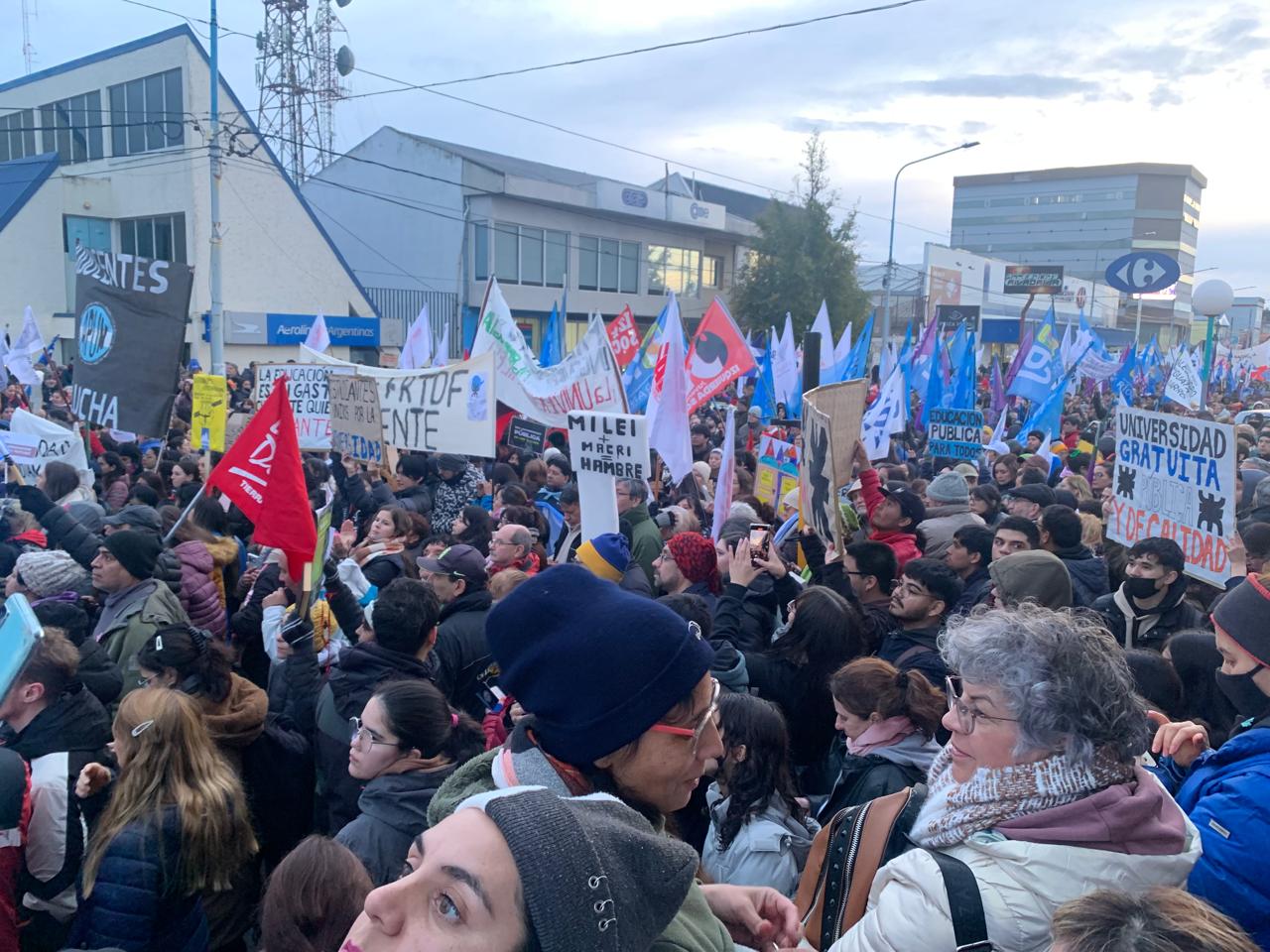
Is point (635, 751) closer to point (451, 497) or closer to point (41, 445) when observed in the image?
point (451, 497)

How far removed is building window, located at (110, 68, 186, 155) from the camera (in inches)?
1212

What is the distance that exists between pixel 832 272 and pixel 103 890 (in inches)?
1624

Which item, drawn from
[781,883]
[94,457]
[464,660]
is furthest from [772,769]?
[94,457]

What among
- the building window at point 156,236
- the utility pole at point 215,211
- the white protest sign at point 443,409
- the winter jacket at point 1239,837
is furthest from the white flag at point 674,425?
the building window at point 156,236

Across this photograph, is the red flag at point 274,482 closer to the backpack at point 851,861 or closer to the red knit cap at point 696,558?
the red knit cap at point 696,558

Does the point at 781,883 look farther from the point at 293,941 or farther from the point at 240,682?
the point at 240,682

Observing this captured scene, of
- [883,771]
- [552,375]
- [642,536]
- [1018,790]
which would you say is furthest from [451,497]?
[1018,790]

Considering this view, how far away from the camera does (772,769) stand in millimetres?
2957

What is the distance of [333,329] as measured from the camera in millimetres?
30859

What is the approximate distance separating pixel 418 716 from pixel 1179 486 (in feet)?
15.0

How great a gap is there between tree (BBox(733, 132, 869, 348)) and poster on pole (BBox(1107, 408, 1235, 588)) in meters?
35.2

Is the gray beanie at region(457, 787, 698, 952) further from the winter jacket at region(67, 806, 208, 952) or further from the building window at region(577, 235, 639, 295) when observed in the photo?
the building window at region(577, 235, 639, 295)

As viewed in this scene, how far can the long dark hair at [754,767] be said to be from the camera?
9.62ft

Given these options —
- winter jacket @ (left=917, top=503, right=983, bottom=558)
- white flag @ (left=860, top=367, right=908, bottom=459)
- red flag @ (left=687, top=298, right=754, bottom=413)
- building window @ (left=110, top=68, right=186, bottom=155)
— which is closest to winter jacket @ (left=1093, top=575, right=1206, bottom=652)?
winter jacket @ (left=917, top=503, right=983, bottom=558)
